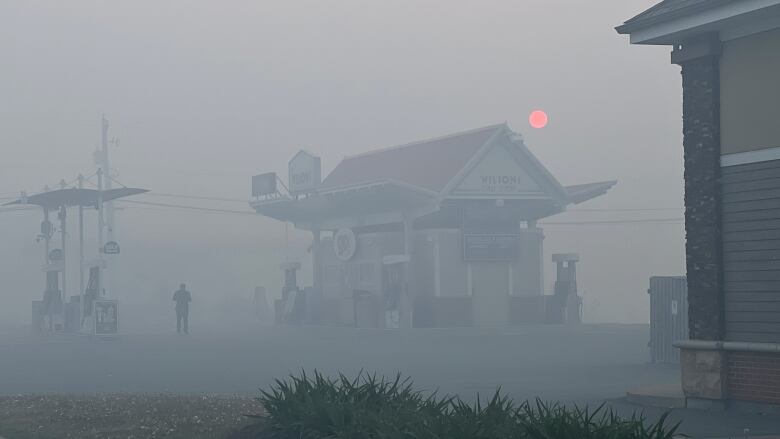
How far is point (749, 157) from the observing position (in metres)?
15.5

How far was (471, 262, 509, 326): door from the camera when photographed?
45438mm

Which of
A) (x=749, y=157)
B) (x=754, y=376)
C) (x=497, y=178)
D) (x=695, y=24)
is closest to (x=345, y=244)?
(x=497, y=178)

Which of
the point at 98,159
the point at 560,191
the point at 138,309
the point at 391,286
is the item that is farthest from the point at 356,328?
the point at 138,309

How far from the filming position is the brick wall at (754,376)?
14.9m

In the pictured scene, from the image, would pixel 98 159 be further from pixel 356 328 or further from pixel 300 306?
pixel 356 328

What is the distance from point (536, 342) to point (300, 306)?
1695 cm

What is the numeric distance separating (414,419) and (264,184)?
45892 millimetres

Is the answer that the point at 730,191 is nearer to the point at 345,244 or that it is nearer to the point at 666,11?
the point at 666,11

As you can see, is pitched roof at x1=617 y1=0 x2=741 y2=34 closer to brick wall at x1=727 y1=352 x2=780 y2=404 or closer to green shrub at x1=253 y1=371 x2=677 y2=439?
brick wall at x1=727 y1=352 x2=780 y2=404

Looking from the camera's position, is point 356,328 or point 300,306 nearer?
point 356,328

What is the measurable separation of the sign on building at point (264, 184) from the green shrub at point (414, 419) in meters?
42.8

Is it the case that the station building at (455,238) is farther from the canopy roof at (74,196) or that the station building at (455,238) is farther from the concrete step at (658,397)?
the concrete step at (658,397)

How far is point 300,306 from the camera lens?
51.4m

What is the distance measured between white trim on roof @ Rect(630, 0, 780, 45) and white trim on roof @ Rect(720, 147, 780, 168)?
1.67m
